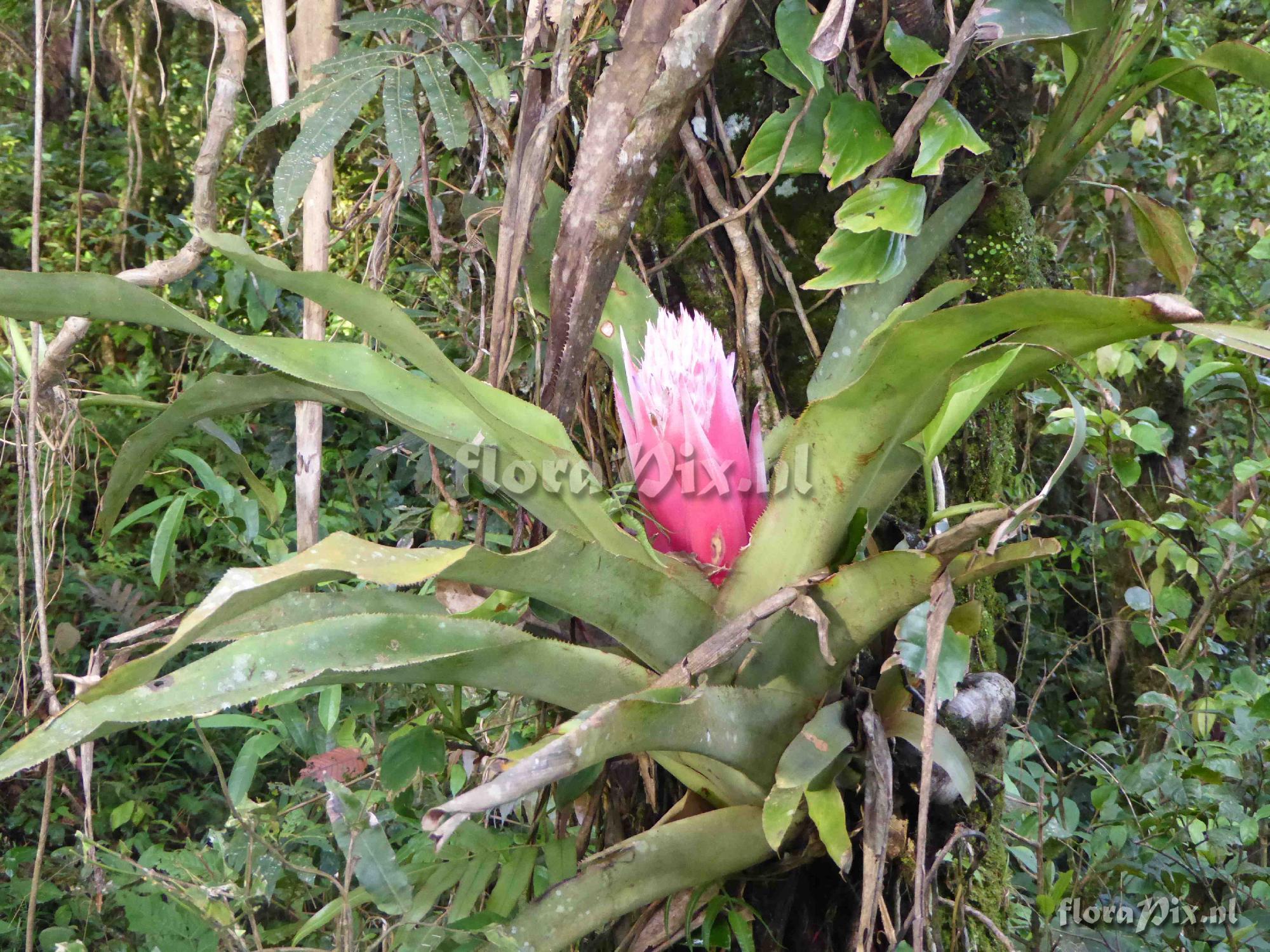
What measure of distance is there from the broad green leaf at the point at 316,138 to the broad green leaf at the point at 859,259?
0.44m

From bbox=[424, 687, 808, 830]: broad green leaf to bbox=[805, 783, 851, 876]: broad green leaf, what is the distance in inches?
1.5

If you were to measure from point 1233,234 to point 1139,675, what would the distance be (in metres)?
1.18

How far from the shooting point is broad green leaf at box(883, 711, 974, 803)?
62cm

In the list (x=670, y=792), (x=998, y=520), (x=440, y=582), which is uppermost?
(x=998, y=520)

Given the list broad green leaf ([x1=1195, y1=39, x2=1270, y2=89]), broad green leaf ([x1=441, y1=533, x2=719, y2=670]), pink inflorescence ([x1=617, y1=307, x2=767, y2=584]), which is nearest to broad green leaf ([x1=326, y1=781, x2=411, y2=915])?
broad green leaf ([x1=441, y1=533, x2=719, y2=670])

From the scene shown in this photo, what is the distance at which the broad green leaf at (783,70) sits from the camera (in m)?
0.81

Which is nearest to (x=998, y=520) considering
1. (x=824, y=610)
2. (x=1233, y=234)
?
(x=824, y=610)

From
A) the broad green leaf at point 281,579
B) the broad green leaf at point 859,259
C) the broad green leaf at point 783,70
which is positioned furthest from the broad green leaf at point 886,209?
the broad green leaf at point 281,579

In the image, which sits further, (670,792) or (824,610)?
(670,792)

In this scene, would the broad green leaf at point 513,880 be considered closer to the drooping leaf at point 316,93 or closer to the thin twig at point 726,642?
the thin twig at point 726,642

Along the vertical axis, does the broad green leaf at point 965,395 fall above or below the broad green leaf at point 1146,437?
above

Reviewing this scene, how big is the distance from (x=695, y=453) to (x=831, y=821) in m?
0.28

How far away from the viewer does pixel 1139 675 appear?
2.34 metres

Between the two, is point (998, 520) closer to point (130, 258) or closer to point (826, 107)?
point (826, 107)
